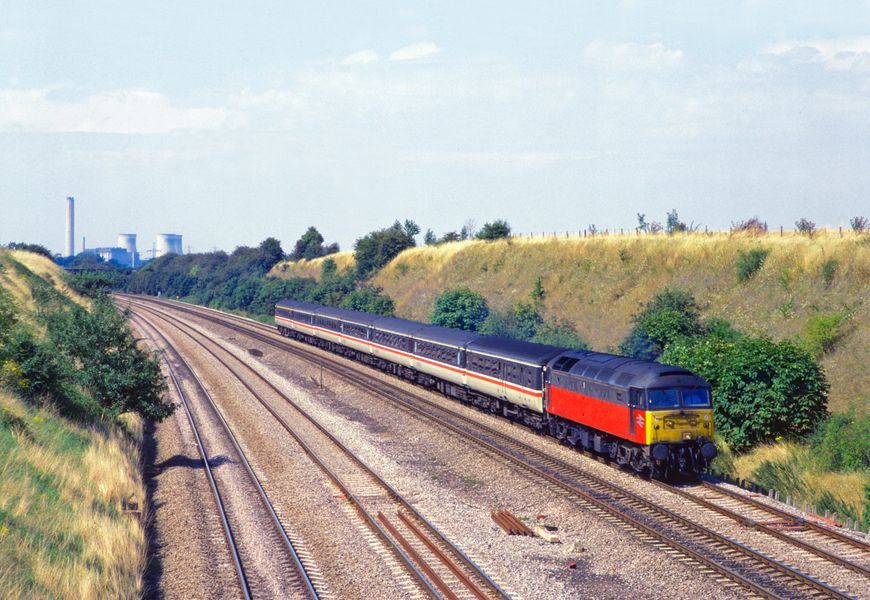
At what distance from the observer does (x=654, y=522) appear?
18.6 m

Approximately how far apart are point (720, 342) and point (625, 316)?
21.9 meters

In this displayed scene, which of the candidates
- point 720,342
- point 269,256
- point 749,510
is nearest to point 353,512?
point 749,510

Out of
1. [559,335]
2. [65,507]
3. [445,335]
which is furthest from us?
[559,335]

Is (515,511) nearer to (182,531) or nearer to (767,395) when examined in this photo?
(182,531)

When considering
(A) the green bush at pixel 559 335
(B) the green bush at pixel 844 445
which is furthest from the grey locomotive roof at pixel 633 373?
(A) the green bush at pixel 559 335

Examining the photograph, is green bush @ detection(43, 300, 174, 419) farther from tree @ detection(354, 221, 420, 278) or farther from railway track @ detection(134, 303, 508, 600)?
tree @ detection(354, 221, 420, 278)

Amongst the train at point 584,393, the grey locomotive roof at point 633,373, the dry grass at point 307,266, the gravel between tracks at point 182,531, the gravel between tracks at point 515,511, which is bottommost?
the gravel between tracks at point 182,531

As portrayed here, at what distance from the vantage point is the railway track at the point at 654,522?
14771mm

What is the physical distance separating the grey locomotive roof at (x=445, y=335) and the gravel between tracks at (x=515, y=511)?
4.69 metres

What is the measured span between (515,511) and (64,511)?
1046 cm

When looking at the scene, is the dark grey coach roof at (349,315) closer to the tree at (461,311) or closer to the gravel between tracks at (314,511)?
the tree at (461,311)

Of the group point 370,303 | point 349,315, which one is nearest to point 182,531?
point 349,315

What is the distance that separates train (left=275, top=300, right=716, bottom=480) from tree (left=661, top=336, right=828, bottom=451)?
346 cm

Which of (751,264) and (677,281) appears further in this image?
(677,281)
